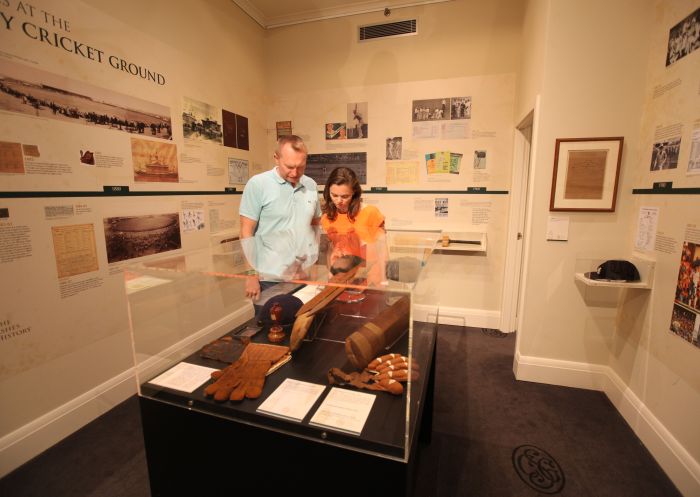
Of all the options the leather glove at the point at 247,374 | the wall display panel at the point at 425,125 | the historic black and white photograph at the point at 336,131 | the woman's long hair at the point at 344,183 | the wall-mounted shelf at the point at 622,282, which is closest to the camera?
the leather glove at the point at 247,374

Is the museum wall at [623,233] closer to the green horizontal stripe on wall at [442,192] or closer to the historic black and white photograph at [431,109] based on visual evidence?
the historic black and white photograph at [431,109]

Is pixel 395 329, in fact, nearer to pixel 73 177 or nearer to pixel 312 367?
pixel 312 367

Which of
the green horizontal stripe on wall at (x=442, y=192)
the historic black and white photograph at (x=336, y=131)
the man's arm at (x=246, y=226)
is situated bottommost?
the man's arm at (x=246, y=226)

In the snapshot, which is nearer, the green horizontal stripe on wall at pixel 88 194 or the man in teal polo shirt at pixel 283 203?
the green horizontal stripe on wall at pixel 88 194

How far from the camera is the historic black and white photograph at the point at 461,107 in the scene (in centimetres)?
354

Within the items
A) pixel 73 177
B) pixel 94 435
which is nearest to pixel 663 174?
Answer: pixel 73 177

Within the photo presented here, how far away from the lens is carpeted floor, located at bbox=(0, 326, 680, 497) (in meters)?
→ 1.76

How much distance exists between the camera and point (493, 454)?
1986mm

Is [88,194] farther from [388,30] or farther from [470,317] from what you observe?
[470,317]

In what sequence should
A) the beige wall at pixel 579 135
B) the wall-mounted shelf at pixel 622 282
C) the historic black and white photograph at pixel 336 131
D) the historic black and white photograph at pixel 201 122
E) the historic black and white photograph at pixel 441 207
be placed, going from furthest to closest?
1. the historic black and white photograph at pixel 336 131
2. the historic black and white photograph at pixel 441 207
3. the historic black and white photograph at pixel 201 122
4. the beige wall at pixel 579 135
5. the wall-mounted shelf at pixel 622 282

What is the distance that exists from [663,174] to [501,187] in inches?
62.8

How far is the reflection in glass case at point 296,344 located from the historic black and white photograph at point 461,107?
2413mm

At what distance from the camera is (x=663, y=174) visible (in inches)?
79.4

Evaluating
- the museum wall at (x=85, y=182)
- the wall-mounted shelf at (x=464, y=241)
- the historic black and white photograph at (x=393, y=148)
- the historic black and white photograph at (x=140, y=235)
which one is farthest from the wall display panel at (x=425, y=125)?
the historic black and white photograph at (x=140, y=235)
